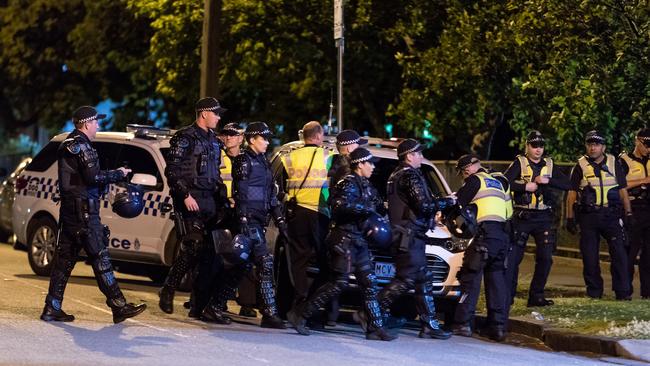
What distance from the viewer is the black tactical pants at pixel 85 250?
37.0ft

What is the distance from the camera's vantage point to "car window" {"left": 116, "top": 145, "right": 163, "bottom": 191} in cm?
1523

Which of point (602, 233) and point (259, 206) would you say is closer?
point (259, 206)

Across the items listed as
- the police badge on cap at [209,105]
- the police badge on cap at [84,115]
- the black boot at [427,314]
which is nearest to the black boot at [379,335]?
the black boot at [427,314]

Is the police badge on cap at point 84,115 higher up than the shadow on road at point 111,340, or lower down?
higher up

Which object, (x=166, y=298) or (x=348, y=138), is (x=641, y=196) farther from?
(x=166, y=298)

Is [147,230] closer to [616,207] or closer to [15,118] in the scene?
[616,207]

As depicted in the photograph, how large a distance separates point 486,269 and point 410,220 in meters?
1.21

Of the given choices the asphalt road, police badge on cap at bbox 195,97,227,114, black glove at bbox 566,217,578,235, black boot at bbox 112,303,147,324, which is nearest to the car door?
the asphalt road

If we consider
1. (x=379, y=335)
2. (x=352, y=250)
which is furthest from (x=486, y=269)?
(x=352, y=250)

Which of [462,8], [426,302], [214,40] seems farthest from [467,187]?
[462,8]

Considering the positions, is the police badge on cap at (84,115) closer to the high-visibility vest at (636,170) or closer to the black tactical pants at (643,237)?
the high-visibility vest at (636,170)

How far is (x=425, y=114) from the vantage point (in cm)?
2317

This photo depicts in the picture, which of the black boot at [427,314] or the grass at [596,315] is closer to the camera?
the black boot at [427,314]

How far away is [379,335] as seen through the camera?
11578mm
